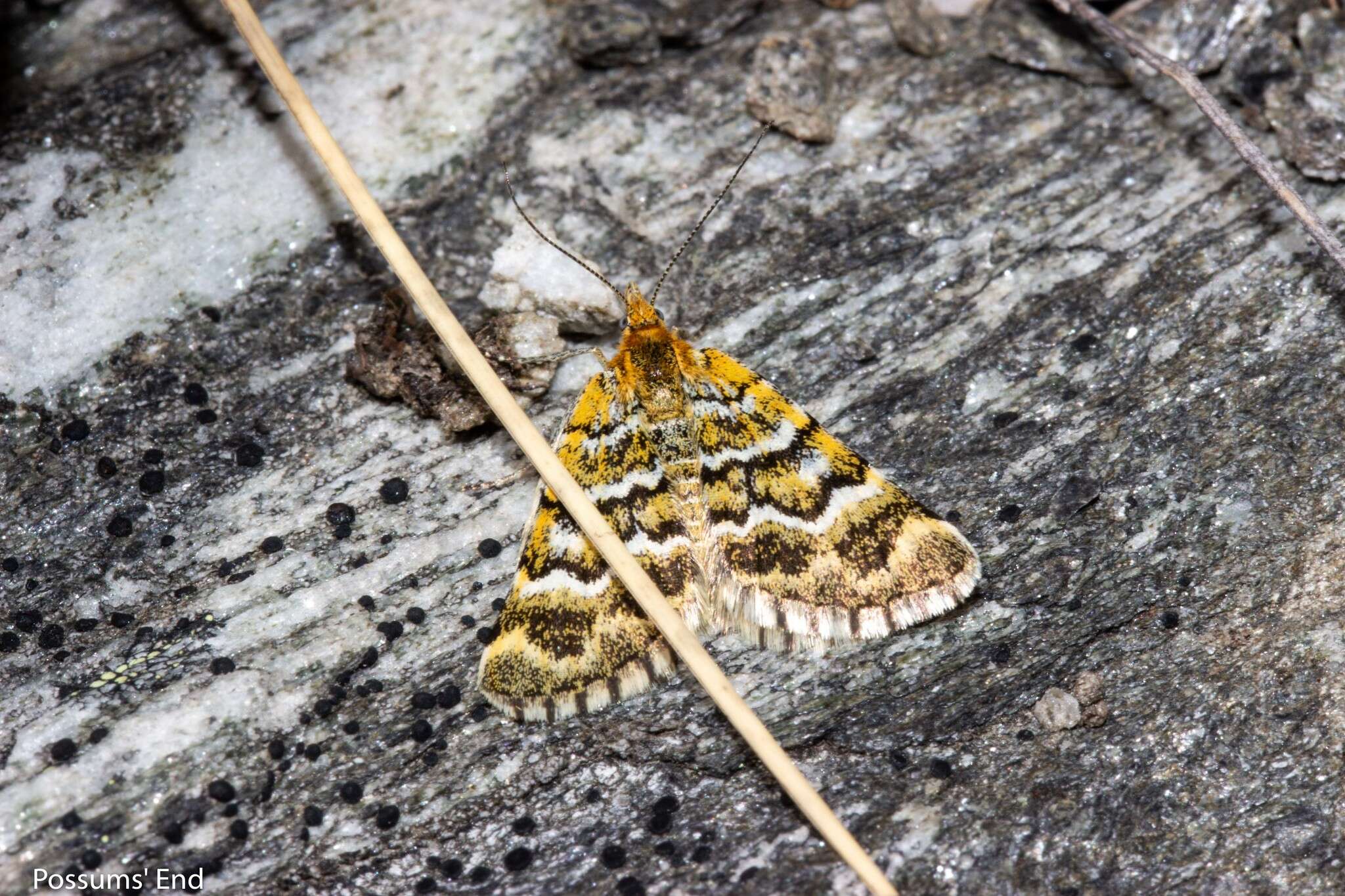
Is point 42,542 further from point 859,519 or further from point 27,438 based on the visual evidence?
point 859,519

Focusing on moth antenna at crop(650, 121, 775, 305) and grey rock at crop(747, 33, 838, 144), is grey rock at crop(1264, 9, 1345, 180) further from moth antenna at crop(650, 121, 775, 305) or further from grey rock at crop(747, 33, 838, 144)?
moth antenna at crop(650, 121, 775, 305)

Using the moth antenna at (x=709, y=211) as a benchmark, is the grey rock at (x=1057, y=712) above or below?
below

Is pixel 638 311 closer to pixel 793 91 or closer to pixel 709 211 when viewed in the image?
pixel 709 211

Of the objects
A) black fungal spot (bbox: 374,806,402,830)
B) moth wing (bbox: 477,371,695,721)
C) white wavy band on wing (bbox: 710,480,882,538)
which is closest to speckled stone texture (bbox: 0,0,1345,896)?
black fungal spot (bbox: 374,806,402,830)

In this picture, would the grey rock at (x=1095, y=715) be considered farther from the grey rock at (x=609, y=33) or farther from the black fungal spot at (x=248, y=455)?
the grey rock at (x=609, y=33)

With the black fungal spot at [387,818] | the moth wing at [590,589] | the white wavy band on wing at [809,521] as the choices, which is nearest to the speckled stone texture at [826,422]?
the black fungal spot at [387,818]

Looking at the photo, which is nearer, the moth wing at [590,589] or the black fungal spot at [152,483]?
the moth wing at [590,589]
